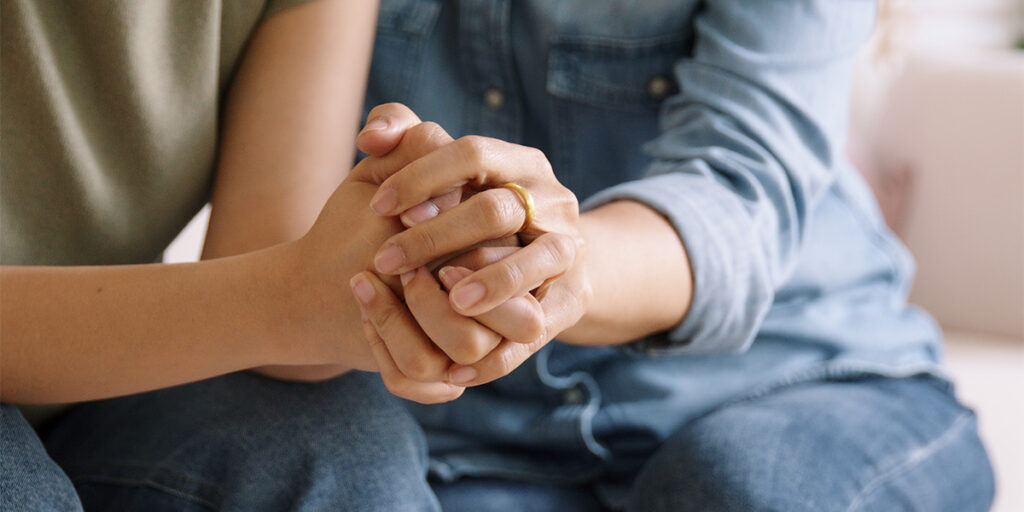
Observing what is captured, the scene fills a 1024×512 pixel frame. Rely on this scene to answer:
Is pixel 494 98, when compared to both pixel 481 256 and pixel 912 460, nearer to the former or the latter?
pixel 481 256

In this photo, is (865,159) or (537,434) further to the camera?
(865,159)

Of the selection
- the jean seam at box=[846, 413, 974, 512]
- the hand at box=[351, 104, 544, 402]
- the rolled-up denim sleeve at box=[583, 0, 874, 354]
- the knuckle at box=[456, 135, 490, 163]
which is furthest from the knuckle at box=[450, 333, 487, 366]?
the jean seam at box=[846, 413, 974, 512]

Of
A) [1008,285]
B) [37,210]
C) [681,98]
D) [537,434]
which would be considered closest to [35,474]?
[37,210]

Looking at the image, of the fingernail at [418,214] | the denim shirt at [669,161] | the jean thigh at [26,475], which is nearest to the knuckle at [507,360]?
the fingernail at [418,214]

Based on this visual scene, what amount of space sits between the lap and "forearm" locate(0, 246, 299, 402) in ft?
1.18

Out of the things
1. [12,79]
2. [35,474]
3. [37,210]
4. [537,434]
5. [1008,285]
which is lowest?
[1008,285]

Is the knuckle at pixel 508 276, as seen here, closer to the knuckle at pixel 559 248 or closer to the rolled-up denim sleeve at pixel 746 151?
the knuckle at pixel 559 248

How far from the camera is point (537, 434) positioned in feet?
2.86

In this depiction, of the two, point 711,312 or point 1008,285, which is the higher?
point 711,312

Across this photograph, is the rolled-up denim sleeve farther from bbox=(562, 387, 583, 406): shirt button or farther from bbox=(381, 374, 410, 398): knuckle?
bbox=(381, 374, 410, 398): knuckle

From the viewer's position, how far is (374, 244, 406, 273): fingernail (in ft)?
1.79

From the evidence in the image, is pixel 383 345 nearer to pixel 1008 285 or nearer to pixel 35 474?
pixel 35 474

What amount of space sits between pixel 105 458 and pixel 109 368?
12cm

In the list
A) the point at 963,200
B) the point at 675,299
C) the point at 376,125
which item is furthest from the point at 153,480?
the point at 963,200
